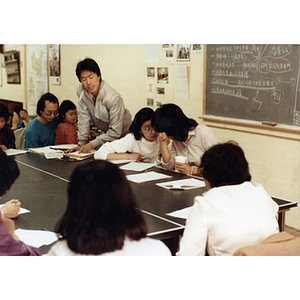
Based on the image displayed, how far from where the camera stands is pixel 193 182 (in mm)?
2246

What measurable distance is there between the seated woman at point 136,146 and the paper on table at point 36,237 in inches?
44.7

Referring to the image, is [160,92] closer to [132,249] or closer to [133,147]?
[133,147]

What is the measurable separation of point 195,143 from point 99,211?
4.70 ft

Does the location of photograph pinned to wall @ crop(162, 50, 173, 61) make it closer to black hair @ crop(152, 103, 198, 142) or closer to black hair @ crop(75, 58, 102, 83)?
black hair @ crop(152, 103, 198, 142)

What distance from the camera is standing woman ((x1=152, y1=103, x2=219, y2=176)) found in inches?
96.6

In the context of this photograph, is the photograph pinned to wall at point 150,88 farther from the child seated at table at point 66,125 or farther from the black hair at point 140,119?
the child seated at table at point 66,125

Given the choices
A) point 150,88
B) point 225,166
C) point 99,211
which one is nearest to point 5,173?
point 99,211

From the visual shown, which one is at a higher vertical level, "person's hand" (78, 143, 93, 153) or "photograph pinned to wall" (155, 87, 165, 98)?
"photograph pinned to wall" (155, 87, 165, 98)

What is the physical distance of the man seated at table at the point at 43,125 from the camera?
307 centimetres

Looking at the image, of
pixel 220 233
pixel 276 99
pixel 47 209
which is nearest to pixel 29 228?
pixel 47 209

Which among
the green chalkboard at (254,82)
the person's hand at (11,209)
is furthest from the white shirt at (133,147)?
the person's hand at (11,209)

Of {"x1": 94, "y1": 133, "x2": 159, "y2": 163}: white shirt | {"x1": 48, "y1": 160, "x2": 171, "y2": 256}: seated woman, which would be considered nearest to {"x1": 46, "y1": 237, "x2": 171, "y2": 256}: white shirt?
{"x1": 48, "y1": 160, "x2": 171, "y2": 256}: seated woman

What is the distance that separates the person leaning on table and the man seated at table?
258 millimetres

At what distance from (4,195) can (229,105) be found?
1.94 m
